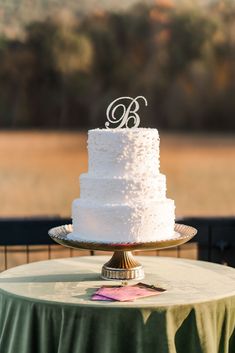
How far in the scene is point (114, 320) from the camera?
1.70m

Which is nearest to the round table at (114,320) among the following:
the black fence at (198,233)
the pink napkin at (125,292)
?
the pink napkin at (125,292)

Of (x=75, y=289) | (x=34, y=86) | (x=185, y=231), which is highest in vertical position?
(x=34, y=86)

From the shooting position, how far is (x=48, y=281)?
1999 mm

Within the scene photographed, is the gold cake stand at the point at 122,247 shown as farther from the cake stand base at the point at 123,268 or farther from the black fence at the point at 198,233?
the black fence at the point at 198,233

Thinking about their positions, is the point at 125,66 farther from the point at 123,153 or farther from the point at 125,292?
the point at 125,292

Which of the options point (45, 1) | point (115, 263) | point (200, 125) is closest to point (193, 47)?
point (200, 125)

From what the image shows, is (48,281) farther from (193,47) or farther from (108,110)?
(193,47)

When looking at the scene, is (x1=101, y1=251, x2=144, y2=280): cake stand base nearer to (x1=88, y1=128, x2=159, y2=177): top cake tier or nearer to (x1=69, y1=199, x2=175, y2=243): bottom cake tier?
(x1=69, y1=199, x2=175, y2=243): bottom cake tier

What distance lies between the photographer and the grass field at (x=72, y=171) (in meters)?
12.8

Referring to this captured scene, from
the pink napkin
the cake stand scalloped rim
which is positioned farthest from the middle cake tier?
the pink napkin

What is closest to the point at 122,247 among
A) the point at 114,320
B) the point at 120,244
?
the point at 120,244

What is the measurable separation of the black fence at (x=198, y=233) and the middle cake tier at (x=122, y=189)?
105 centimetres

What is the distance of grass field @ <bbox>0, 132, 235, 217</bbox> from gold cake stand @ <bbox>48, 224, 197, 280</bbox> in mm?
10176

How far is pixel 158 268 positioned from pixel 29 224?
882 mm
